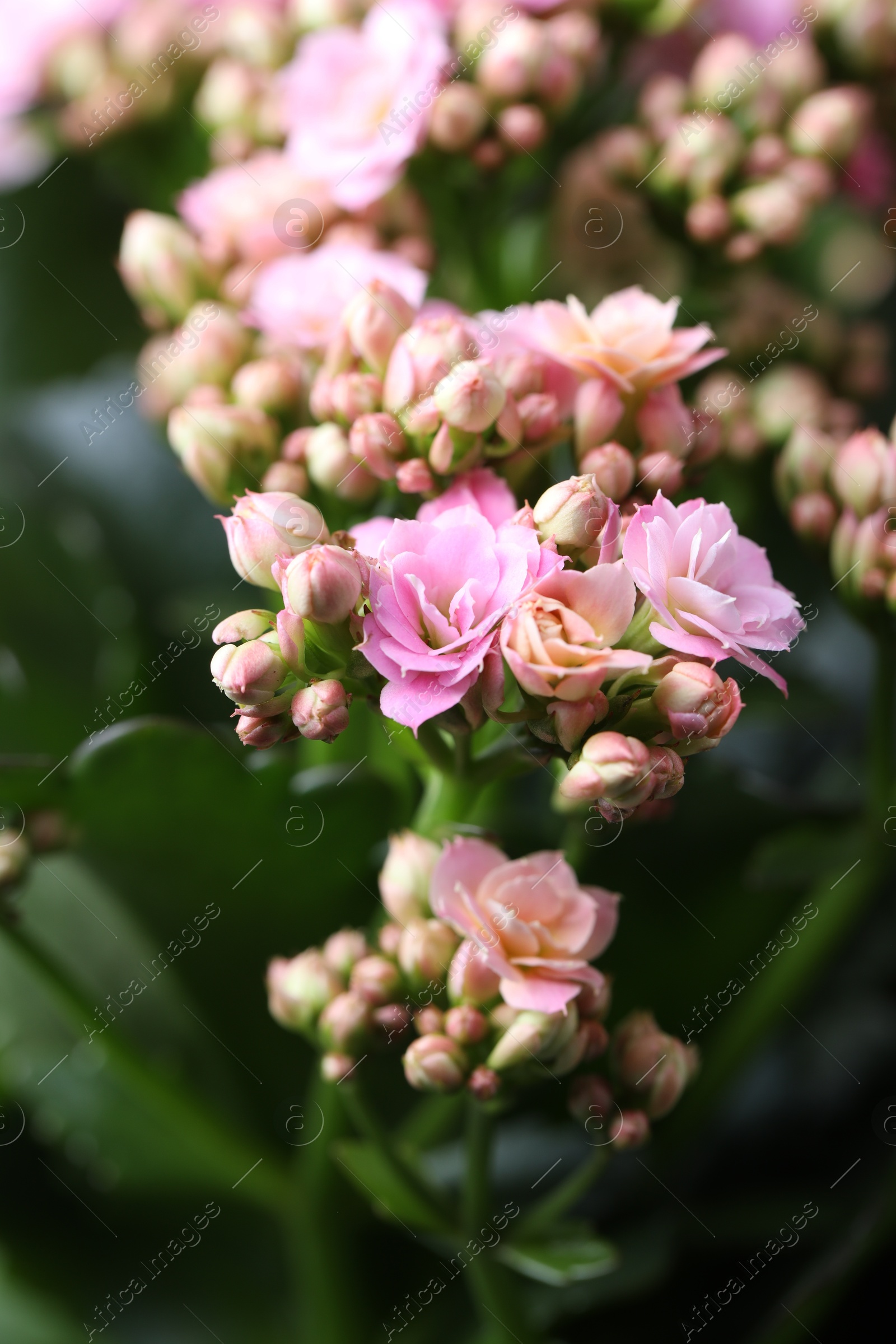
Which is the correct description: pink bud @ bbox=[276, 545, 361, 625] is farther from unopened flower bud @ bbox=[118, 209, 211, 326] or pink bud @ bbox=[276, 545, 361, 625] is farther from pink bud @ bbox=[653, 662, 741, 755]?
unopened flower bud @ bbox=[118, 209, 211, 326]

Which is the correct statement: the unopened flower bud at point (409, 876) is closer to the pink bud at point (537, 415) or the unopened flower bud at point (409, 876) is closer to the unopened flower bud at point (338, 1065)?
the unopened flower bud at point (338, 1065)

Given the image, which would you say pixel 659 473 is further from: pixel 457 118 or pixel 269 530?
pixel 457 118

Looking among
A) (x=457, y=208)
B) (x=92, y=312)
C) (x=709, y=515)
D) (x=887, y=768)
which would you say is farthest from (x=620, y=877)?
(x=92, y=312)

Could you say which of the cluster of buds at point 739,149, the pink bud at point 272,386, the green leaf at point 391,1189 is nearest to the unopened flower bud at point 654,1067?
the green leaf at point 391,1189

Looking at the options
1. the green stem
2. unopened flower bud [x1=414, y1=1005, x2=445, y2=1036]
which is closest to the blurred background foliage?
the green stem

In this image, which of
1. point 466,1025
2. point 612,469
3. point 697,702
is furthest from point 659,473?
point 466,1025

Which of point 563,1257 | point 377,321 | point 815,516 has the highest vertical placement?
point 377,321

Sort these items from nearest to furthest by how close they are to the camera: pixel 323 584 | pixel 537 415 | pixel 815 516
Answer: pixel 323 584, pixel 537 415, pixel 815 516
